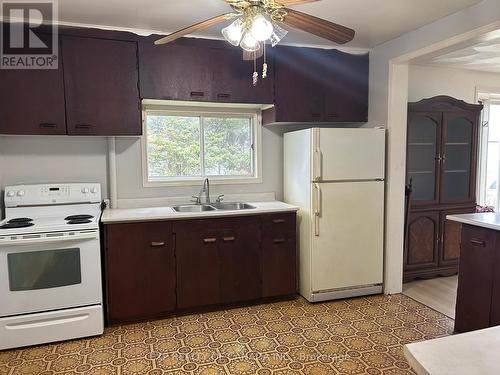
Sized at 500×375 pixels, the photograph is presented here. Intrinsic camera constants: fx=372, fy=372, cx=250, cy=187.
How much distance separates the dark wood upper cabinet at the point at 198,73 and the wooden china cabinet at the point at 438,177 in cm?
174

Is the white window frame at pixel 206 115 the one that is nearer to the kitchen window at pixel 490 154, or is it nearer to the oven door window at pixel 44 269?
the oven door window at pixel 44 269

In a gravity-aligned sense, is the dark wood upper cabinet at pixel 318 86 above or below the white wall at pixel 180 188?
above

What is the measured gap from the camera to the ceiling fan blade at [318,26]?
1758 millimetres

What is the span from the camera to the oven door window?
2543 millimetres

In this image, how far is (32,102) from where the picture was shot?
9.27 feet

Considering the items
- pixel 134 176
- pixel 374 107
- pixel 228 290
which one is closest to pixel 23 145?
A: pixel 134 176

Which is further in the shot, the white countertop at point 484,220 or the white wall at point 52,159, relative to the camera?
the white wall at point 52,159

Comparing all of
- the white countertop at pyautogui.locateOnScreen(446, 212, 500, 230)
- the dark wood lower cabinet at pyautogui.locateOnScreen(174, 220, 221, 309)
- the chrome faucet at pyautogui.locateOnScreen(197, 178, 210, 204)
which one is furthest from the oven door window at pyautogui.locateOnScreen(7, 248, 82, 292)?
the white countertop at pyautogui.locateOnScreen(446, 212, 500, 230)

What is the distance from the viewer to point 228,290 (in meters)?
3.21

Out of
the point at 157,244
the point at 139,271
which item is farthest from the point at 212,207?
the point at 139,271

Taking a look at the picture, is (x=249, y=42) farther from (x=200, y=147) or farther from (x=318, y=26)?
(x=200, y=147)

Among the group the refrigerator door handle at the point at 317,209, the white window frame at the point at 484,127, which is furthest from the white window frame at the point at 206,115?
the white window frame at the point at 484,127

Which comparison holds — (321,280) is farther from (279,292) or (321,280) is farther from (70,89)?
(70,89)

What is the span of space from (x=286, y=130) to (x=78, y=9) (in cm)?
213
